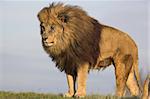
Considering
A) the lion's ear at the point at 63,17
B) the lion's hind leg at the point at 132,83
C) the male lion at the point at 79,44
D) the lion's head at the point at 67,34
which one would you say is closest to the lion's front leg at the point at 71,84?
the male lion at the point at 79,44

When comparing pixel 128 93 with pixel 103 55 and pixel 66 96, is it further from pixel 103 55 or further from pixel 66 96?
pixel 66 96

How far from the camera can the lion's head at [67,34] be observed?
8.67 metres

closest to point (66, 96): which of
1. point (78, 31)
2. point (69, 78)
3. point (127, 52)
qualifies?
point (69, 78)

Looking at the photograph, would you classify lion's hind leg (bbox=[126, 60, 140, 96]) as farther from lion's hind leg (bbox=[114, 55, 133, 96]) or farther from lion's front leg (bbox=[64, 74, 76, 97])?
lion's front leg (bbox=[64, 74, 76, 97])

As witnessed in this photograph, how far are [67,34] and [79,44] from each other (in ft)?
0.91

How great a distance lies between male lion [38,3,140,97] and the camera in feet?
28.6

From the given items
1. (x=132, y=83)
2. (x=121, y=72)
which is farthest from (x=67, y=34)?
(x=132, y=83)

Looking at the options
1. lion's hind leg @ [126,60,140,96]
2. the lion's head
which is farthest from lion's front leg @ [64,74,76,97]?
lion's hind leg @ [126,60,140,96]

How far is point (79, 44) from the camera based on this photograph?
353 inches

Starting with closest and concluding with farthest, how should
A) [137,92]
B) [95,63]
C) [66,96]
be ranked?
[66,96] → [95,63] → [137,92]

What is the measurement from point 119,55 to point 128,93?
1.06 metres

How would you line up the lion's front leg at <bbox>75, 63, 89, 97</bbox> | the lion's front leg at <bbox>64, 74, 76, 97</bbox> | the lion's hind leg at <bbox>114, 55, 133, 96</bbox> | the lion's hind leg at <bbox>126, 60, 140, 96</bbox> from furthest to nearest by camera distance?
the lion's hind leg at <bbox>126, 60, 140, 96</bbox>, the lion's hind leg at <bbox>114, 55, 133, 96</bbox>, the lion's front leg at <bbox>64, 74, 76, 97</bbox>, the lion's front leg at <bbox>75, 63, 89, 97</bbox>

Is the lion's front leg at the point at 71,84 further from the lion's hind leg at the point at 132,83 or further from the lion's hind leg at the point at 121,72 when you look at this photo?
the lion's hind leg at the point at 132,83

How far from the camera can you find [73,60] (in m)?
8.89
